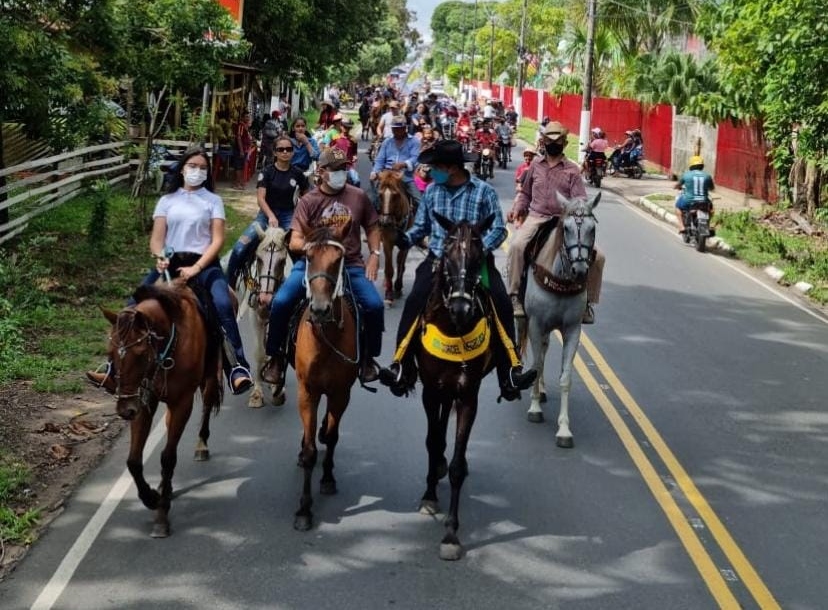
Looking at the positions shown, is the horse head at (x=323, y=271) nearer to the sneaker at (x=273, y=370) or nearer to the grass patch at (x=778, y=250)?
the sneaker at (x=273, y=370)

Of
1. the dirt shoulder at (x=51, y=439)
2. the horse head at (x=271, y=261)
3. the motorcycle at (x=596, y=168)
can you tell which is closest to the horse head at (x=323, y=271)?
the dirt shoulder at (x=51, y=439)

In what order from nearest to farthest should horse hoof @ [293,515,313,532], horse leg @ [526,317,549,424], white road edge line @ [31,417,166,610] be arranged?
1. white road edge line @ [31,417,166,610]
2. horse hoof @ [293,515,313,532]
3. horse leg @ [526,317,549,424]

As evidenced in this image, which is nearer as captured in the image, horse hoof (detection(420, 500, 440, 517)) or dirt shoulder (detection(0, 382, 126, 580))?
horse hoof (detection(420, 500, 440, 517))

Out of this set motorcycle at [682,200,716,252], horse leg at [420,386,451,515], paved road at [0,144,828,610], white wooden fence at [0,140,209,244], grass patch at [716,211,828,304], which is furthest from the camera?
motorcycle at [682,200,716,252]

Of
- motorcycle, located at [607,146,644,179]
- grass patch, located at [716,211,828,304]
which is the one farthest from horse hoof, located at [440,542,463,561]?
motorcycle, located at [607,146,644,179]

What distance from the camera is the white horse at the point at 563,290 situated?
8.95 m

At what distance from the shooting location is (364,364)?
8055 millimetres

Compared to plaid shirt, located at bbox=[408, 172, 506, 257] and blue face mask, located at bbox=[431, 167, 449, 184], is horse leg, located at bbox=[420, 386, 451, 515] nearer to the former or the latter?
plaid shirt, located at bbox=[408, 172, 506, 257]

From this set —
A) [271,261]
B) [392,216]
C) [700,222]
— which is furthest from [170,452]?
[700,222]

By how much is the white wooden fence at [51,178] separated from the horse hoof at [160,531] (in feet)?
31.3

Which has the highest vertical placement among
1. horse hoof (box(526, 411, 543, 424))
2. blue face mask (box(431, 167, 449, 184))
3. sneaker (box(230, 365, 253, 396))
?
blue face mask (box(431, 167, 449, 184))

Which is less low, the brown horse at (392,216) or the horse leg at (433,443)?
the brown horse at (392,216)

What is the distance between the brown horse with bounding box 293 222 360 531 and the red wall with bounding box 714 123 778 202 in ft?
69.4

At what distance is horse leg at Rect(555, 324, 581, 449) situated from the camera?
9.17 meters
